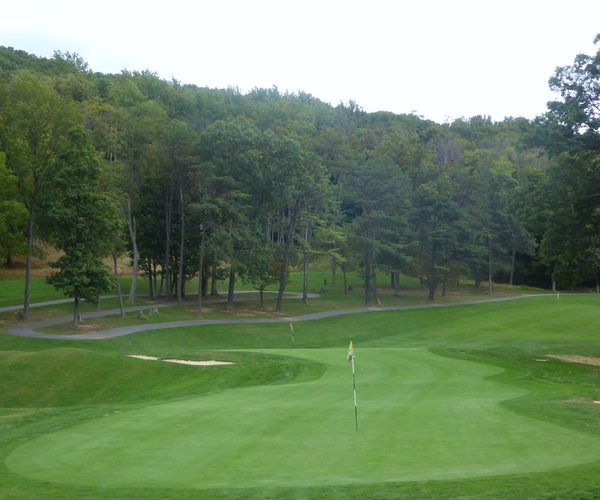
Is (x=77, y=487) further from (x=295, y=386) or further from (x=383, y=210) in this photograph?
(x=383, y=210)

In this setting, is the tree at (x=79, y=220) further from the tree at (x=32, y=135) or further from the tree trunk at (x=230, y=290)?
the tree trunk at (x=230, y=290)

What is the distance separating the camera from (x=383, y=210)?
73.3 metres

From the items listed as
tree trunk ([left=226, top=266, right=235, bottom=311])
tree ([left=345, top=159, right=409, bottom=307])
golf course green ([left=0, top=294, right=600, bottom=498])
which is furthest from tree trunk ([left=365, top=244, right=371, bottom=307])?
golf course green ([left=0, top=294, right=600, bottom=498])

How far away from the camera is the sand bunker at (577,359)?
114ft

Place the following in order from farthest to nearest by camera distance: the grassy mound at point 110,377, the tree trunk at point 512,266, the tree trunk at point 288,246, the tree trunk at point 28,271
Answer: the tree trunk at point 512,266 < the tree trunk at point 288,246 < the tree trunk at point 28,271 < the grassy mound at point 110,377

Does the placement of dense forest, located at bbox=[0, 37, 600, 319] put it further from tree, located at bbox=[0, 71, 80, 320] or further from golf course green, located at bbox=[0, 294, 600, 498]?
golf course green, located at bbox=[0, 294, 600, 498]

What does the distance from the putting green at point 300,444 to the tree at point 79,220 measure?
25874mm

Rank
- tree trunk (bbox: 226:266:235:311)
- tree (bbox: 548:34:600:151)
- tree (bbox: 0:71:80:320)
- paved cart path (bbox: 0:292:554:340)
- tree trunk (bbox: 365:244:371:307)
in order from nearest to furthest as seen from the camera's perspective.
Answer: tree (bbox: 548:34:600:151), paved cart path (bbox: 0:292:554:340), tree (bbox: 0:71:80:320), tree trunk (bbox: 226:266:235:311), tree trunk (bbox: 365:244:371:307)

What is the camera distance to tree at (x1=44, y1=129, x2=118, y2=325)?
42.6 meters

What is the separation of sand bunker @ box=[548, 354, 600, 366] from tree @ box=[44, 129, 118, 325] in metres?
26.3

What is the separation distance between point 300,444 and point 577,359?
1076 inches

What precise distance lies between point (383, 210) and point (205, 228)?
22.5 m

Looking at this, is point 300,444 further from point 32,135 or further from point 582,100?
→ point 32,135

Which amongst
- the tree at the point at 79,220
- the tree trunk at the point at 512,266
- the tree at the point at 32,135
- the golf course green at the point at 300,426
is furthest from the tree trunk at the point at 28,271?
the tree trunk at the point at 512,266
